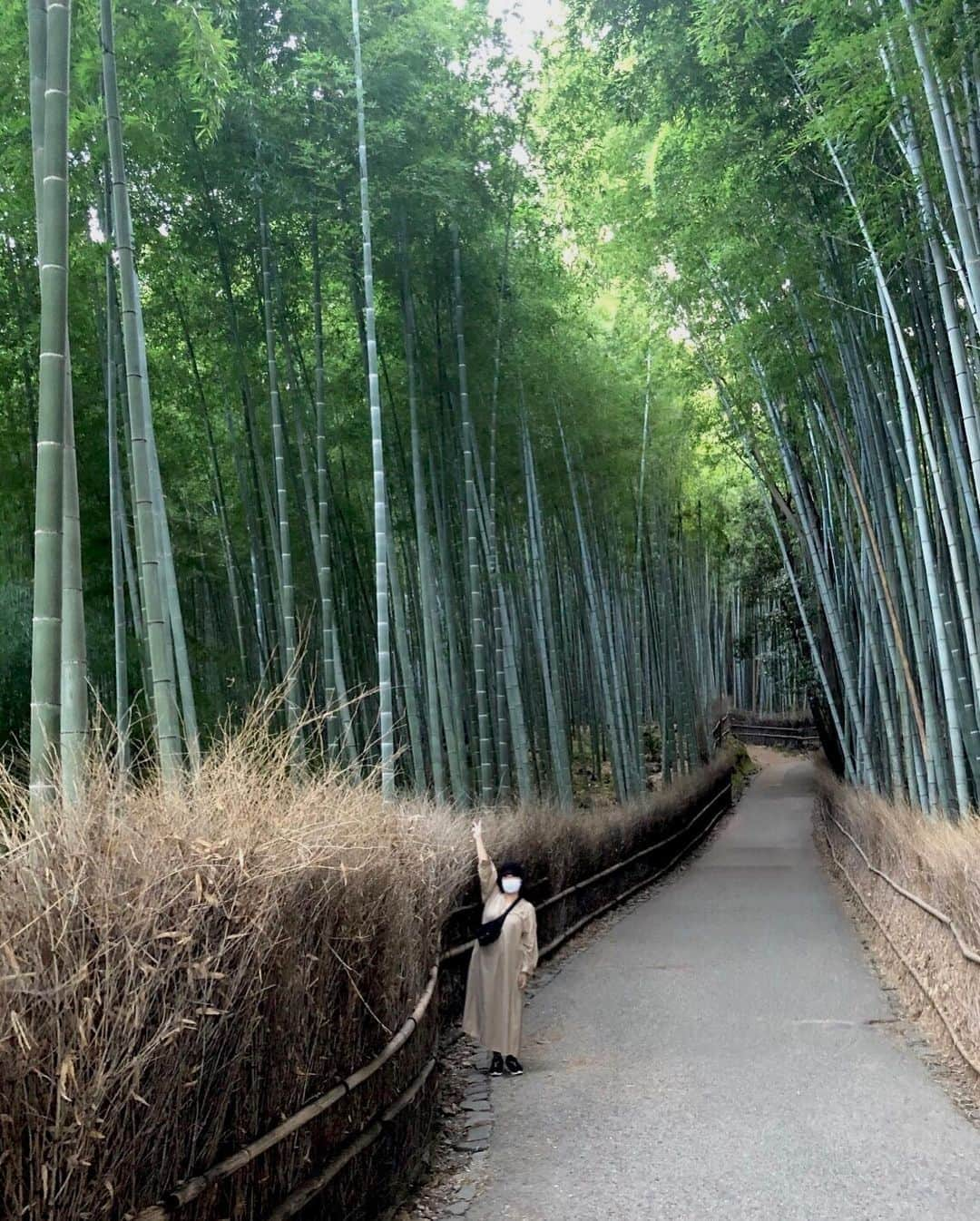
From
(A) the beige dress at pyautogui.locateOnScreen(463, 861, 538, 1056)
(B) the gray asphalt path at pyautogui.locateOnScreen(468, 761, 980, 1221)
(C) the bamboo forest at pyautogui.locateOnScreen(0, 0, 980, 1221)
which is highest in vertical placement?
(C) the bamboo forest at pyautogui.locateOnScreen(0, 0, 980, 1221)

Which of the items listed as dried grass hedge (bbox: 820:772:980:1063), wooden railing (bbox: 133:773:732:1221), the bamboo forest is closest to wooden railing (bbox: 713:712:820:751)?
the bamboo forest

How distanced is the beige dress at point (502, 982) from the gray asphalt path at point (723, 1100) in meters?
0.17

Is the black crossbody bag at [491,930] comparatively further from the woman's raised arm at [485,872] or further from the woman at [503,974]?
the woman's raised arm at [485,872]

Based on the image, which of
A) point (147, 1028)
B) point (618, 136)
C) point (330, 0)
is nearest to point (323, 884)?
point (147, 1028)

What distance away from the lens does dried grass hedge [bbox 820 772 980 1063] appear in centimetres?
409

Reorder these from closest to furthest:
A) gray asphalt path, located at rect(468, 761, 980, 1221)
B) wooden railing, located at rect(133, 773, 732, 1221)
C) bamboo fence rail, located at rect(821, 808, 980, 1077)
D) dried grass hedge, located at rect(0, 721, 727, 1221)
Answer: dried grass hedge, located at rect(0, 721, 727, 1221)
wooden railing, located at rect(133, 773, 732, 1221)
gray asphalt path, located at rect(468, 761, 980, 1221)
bamboo fence rail, located at rect(821, 808, 980, 1077)

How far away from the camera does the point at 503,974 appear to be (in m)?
4.23

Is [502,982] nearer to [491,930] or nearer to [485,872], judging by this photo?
[491,930]

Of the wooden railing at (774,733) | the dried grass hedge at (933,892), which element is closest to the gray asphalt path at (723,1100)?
the dried grass hedge at (933,892)

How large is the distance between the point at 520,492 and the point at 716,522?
750 centimetres

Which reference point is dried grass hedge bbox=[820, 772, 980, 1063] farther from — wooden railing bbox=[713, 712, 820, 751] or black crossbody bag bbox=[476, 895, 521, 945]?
wooden railing bbox=[713, 712, 820, 751]

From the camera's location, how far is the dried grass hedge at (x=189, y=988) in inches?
64.6

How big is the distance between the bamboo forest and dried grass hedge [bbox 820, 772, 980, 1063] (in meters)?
0.05

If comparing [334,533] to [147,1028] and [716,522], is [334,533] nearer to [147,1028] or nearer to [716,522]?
[147,1028]
